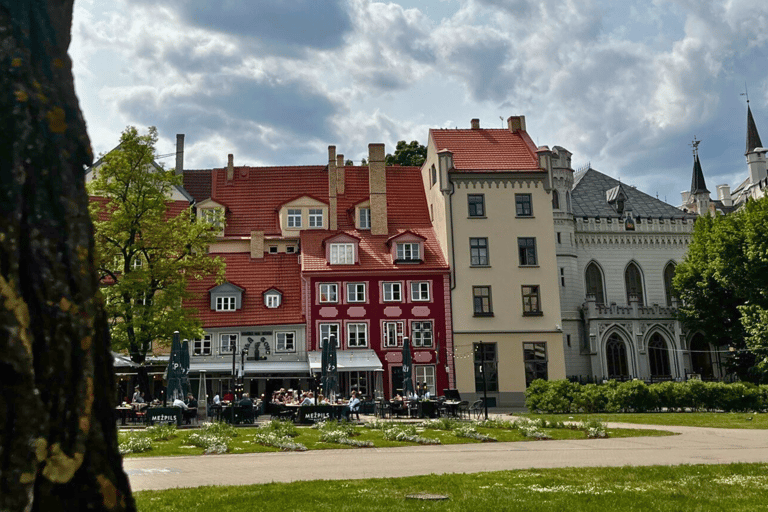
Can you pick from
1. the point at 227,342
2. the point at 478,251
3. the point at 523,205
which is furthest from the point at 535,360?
the point at 227,342

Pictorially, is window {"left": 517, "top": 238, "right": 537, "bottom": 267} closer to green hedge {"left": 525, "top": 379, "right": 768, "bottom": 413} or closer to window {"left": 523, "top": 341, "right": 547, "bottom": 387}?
window {"left": 523, "top": 341, "right": 547, "bottom": 387}

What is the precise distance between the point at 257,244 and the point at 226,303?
513 centimetres

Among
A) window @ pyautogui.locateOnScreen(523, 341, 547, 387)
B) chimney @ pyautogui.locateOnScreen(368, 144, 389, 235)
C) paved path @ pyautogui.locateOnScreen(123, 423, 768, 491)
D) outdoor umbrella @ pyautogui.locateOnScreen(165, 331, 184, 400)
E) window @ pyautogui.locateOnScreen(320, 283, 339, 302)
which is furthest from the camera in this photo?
chimney @ pyautogui.locateOnScreen(368, 144, 389, 235)

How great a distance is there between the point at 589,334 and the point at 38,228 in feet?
182

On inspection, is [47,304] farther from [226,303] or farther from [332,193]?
[332,193]

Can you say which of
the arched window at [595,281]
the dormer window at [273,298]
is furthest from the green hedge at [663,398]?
the arched window at [595,281]

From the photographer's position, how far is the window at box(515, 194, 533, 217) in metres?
47.2

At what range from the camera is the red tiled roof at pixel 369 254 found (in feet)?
150

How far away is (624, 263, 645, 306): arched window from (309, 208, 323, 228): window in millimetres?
25672

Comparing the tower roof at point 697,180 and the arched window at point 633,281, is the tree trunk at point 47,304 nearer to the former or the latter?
the arched window at point 633,281

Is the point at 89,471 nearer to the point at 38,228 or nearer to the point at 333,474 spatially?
the point at 38,228

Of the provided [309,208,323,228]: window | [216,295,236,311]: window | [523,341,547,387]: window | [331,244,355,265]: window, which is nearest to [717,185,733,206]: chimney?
[523,341,547,387]: window

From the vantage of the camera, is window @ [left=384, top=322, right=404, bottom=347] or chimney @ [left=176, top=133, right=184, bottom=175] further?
chimney @ [left=176, top=133, right=184, bottom=175]

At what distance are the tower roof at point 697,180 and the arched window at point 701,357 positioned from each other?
700 inches
